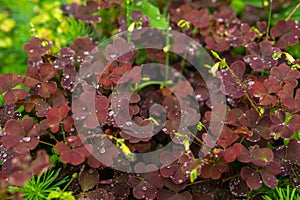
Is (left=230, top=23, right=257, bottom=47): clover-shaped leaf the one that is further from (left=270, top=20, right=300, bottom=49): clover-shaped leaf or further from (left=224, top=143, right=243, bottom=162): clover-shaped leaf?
(left=224, top=143, right=243, bottom=162): clover-shaped leaf

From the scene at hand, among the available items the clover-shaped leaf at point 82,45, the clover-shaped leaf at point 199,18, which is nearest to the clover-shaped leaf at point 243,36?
the clover-shaped leaf at point 199,18

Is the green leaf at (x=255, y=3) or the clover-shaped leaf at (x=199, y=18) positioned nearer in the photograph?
the clover-shaped leaf at (x=199, y=18)

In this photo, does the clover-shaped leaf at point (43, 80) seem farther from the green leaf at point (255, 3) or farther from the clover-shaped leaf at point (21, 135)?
the green leaf at point (255, 3)

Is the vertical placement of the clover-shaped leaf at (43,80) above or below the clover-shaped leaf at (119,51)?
below

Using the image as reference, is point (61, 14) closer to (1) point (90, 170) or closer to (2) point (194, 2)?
(2) point (194, 2)

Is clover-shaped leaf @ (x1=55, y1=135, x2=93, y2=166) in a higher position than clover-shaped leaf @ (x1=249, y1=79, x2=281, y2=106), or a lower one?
lower

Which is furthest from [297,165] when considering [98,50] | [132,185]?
[98,50]

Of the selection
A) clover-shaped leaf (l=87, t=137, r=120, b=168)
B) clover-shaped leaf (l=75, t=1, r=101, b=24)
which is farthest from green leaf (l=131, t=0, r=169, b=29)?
clover-shaped leaf (l=87, t=137, r=120, b=168)
